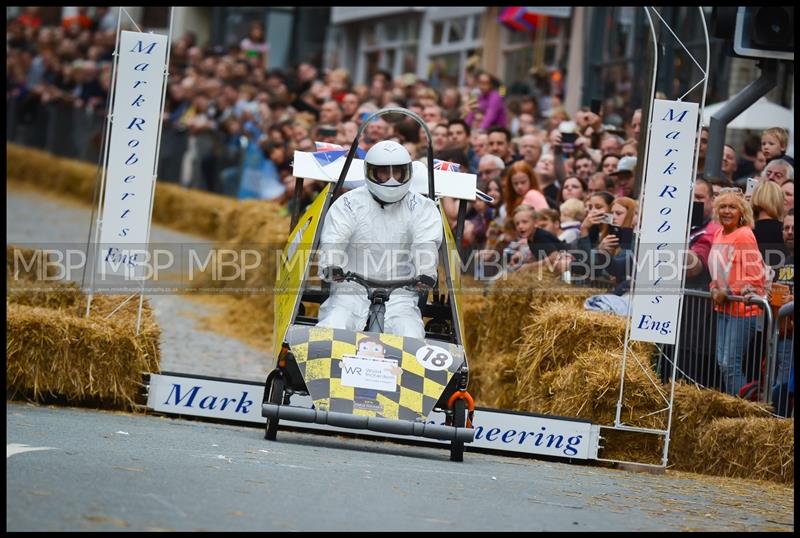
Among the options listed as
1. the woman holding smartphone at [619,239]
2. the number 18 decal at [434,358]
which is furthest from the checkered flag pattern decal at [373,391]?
the woman holding smartphone at [619,239]

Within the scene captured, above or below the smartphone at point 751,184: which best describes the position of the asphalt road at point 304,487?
below

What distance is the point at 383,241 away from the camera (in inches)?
455

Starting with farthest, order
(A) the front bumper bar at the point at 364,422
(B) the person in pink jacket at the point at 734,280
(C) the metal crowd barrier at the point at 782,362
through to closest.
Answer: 1. (B) the person in pink jacket at the point at 734,280
2. (C) the metal crowd barrier at the point at 782,362
3. (A) the front bumper bar at the point at 364,422

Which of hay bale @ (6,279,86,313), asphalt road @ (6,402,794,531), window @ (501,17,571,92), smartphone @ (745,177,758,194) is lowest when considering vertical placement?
asphalt road @ (6,402,794,531)

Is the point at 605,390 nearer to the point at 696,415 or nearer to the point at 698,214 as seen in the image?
the point at 696,415

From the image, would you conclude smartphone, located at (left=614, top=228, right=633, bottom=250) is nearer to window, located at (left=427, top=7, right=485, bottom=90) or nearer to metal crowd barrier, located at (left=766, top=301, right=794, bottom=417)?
metal crowd barrier, located at (left=766, top=301, right=794, bottom=417)

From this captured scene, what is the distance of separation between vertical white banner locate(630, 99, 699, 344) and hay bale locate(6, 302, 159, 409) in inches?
147

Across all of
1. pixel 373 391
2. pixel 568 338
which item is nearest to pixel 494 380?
pixel 568 338

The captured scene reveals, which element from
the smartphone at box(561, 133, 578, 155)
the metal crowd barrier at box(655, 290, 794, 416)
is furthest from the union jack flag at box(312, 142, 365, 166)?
the smartphone at box(561, 133, 578, 155)

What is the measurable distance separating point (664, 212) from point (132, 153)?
4.08 metres

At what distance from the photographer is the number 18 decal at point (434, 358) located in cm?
1056

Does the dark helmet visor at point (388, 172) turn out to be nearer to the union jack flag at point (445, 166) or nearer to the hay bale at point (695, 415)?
the union jack flag at point (445, 166)

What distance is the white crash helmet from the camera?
440 inches

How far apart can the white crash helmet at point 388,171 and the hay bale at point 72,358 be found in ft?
7.23
